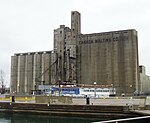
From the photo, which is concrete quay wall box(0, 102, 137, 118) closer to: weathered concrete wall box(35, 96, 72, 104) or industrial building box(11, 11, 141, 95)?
weathered concrete wall box(35, 96, 72, 104)

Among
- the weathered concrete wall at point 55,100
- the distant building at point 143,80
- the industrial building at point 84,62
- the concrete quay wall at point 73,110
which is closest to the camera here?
the concrete quay wall at point 73,110

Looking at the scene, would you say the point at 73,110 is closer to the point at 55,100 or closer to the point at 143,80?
the point at 55,100

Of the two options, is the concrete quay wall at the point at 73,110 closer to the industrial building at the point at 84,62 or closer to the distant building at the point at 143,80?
the industrial building at the point at 84,62

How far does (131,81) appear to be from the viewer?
11525 cm

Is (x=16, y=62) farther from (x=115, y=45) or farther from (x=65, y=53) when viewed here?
(x=115, y=45)

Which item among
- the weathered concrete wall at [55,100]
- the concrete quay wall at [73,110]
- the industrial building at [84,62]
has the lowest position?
the concrete quay wall at [73,110]

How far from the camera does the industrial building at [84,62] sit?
117 m

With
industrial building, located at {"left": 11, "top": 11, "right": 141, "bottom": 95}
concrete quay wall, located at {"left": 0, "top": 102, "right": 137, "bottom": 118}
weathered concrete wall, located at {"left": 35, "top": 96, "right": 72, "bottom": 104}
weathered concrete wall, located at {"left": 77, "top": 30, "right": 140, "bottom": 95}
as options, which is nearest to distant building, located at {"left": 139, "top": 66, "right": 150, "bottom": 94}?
weathered concrete wall, located at {"left": 77, "top": 30, "right": 140, "bottom": 95}

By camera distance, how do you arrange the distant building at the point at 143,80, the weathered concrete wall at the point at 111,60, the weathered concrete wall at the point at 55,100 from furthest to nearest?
the distant building at the point at 143,80
the weathered concrete wall at the point at 111,60
the weathered concrete wall at the point at 55,100

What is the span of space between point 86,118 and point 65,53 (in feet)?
299

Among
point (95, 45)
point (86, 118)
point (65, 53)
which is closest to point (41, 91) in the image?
point (65, 53)

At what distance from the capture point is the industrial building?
11744 cm

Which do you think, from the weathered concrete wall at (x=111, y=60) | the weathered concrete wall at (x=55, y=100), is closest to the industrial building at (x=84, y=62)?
the weathered concrete wall at (x=111, y=60)

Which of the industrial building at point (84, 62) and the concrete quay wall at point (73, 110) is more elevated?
the industrial building at point (84, 62)
